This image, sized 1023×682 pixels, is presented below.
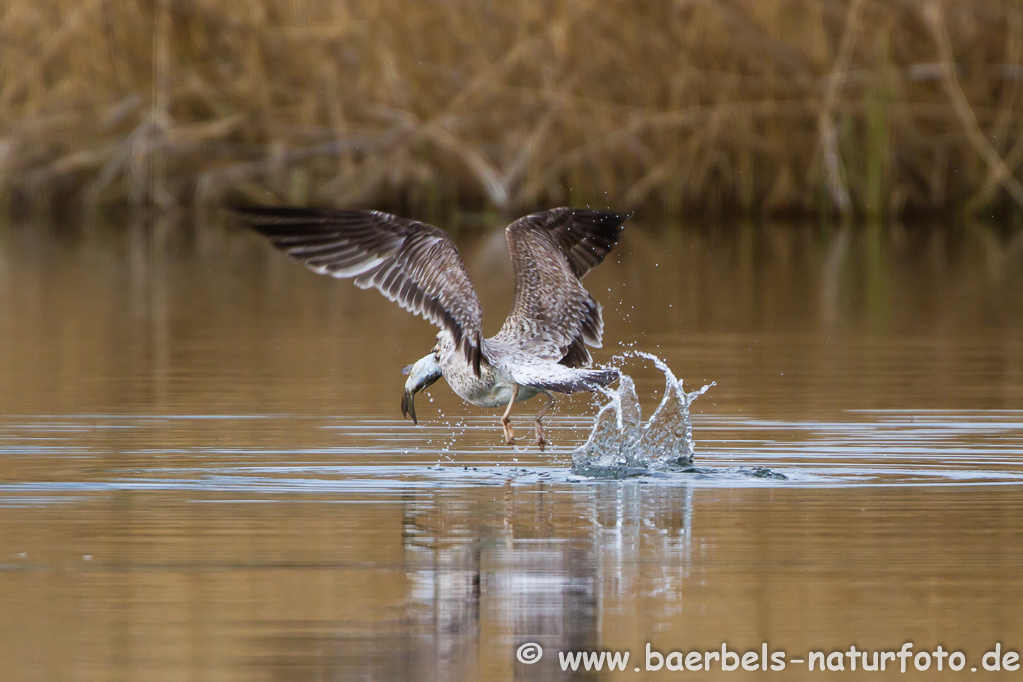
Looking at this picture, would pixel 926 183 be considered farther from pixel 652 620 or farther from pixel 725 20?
pixel 652 620

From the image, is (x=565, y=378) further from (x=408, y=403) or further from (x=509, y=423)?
(x=408, y=403)

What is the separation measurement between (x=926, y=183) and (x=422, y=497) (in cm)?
1858

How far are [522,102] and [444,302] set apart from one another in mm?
15608

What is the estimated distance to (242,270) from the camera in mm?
21250

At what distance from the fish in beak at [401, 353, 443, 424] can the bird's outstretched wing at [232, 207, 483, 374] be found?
36 centimetres

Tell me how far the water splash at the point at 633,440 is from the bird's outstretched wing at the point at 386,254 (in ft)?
2.18

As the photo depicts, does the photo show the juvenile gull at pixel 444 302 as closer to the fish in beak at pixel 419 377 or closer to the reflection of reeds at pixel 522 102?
the fish in beak at pixel 419 377

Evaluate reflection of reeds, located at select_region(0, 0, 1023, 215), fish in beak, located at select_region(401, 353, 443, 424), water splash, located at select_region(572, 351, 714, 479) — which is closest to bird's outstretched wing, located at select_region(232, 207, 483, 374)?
fish in beak, located at select_region(401, 353, 443, 424)

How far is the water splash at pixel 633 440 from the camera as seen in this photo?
8.77 meters

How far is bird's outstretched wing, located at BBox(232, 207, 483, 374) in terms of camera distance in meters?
9.04

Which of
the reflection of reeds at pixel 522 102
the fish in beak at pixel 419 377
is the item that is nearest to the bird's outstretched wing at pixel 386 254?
the fish in beak at pixel 419 377
